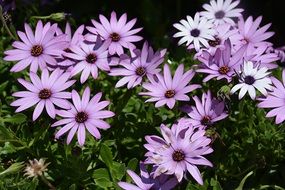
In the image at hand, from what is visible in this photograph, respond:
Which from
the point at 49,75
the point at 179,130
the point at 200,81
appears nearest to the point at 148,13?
the point at 200,81

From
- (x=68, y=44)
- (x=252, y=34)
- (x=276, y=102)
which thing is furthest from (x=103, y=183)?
(x=252, y=34)

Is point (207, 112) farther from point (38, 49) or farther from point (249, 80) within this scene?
point (38, 49)

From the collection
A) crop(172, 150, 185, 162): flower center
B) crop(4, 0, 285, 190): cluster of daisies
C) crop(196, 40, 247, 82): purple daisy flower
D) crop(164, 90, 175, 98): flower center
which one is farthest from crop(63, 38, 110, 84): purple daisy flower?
crop(172, 150, 185, 162): flower center

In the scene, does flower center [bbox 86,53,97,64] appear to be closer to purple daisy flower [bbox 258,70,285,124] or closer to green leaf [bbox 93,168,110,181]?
green leaf [bbox 93,168,110,181]

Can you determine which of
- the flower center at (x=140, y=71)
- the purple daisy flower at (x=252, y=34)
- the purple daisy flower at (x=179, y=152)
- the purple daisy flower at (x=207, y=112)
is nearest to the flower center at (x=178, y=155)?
the purple daisy flower at (x=179, y=152)

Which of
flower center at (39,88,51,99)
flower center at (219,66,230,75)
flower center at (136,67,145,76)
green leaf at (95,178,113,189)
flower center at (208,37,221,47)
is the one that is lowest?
green leaf at (95,178,113,189)

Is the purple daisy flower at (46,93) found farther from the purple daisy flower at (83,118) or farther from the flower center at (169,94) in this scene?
the flower center at (169,94)
